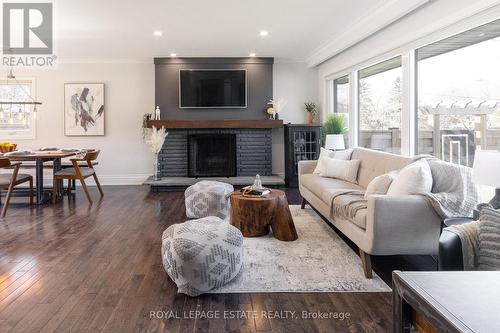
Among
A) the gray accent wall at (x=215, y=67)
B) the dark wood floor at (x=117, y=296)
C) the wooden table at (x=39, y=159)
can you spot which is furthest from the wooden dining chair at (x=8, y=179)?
the gray accent wall at (x=215, y=67)

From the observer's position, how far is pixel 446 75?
4090 millimetres

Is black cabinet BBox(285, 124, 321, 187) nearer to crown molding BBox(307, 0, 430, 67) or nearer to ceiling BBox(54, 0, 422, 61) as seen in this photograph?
crown molding BBox(307, 0, 430, 67)

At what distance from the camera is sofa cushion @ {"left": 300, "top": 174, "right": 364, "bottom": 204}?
442cm

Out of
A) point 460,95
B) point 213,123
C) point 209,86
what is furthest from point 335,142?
point 209,86

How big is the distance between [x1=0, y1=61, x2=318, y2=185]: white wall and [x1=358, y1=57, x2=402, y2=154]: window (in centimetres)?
206

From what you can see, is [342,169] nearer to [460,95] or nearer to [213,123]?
[460,95]

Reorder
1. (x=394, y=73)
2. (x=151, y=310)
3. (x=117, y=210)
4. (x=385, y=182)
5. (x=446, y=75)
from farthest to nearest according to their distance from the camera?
(x=117, y=210) → (x=394, y=73) → (x=446, y=75) → (x=385, y=182) → (x=151, y=310)

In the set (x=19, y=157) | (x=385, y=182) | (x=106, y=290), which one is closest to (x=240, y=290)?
(x=106, y=290)

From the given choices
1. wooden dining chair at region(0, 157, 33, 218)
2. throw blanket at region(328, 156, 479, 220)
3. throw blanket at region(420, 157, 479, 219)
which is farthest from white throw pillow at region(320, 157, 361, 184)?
wooden dining chair at region(0, 157, 33, 218)

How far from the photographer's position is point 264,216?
4043 mm

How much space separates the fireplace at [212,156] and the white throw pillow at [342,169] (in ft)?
9.76

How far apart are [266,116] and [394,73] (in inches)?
126

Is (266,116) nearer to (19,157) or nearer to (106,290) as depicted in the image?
(19,157)

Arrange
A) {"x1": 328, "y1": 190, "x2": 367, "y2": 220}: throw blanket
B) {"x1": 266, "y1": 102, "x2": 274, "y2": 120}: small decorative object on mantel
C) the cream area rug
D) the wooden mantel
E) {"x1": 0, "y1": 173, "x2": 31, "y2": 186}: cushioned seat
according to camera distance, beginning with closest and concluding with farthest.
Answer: the cream area rug, {"x1": 328, "y1": 190, "x2": 367, "y2": 220}: throw blanket, {"x1": 0, "y1": 173, "x2": 31, "y2": 186}: cushioned seat, the wooden mantel, {"x1": 266, "y1": 102, "x2": 274, "y2": 120}: small decorative object on mantel
